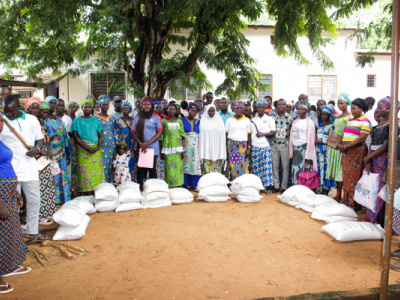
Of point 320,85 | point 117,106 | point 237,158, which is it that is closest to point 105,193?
point 117,106

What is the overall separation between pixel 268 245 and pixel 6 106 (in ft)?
11.2

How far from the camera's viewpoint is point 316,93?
49.9 feet

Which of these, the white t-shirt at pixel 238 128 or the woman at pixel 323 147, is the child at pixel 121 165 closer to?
the white t-shirt at pixel 238 128

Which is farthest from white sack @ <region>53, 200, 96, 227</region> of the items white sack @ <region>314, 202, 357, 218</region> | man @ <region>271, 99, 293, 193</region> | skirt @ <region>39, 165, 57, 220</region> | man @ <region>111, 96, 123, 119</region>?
man @ <region>271, 99, 293, 193</region>

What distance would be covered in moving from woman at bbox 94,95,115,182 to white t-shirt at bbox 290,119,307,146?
11.5ft

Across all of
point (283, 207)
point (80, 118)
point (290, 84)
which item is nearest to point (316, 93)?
point (290, 84)

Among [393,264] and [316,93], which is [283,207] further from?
[316,93]

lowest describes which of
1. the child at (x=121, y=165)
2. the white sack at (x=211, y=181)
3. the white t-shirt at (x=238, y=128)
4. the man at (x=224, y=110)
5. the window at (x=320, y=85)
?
the white sack at (x=211, y=181)

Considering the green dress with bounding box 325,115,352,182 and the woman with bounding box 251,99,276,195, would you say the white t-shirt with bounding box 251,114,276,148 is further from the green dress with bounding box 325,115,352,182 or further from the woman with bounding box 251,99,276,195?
the green dress with bounding box 325,115,352,182

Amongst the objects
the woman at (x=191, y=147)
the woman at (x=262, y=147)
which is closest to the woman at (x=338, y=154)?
the woman at (x=262, y=147)

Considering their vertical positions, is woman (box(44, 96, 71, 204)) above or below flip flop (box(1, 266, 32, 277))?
above

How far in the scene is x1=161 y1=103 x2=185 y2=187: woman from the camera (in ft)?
21.1

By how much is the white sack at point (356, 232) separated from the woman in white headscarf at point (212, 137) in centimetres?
297

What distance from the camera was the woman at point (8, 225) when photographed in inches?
121
